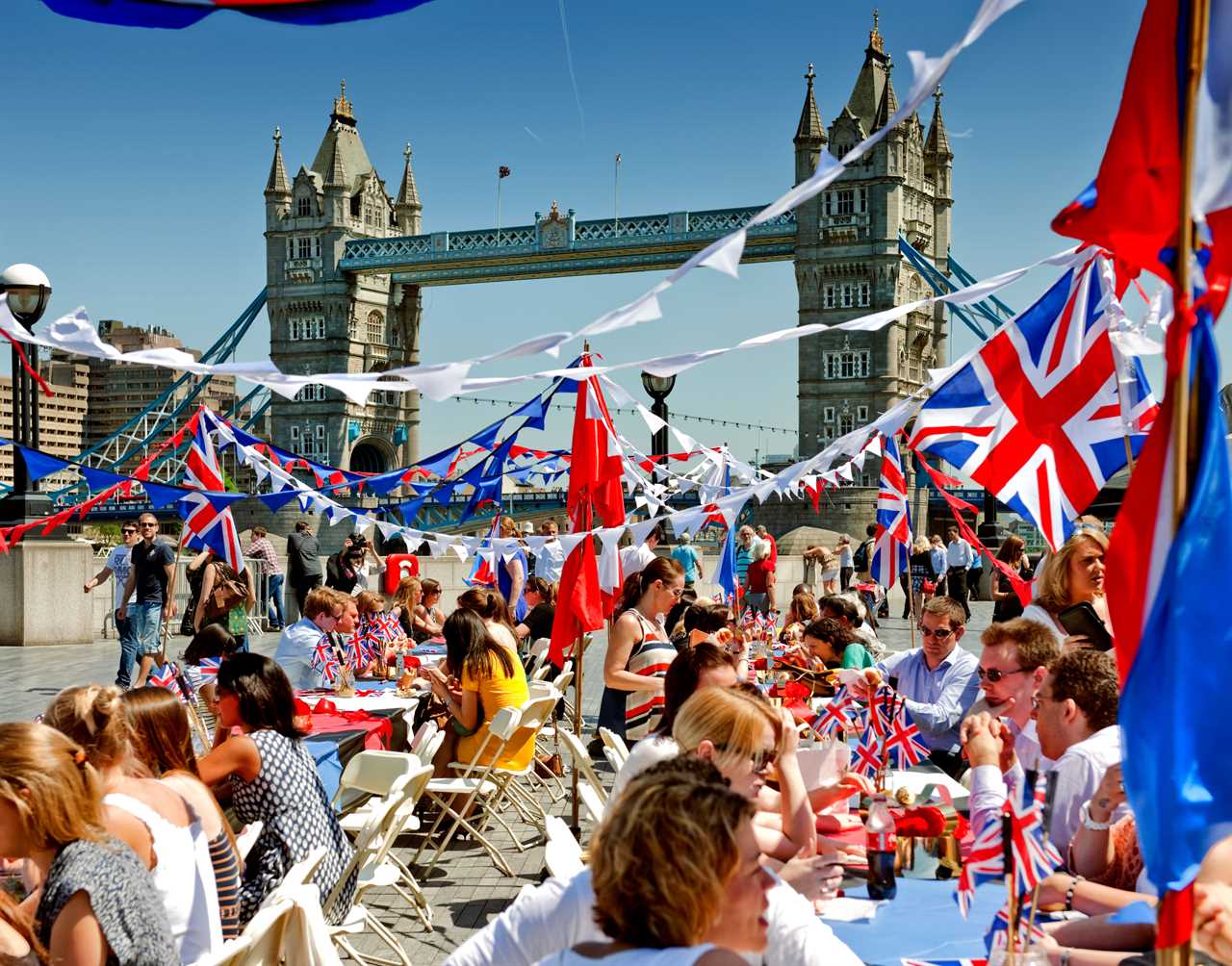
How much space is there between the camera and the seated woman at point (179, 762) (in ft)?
12.3

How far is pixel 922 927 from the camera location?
3283 mm

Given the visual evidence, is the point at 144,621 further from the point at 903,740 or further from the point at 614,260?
the point at 614,260

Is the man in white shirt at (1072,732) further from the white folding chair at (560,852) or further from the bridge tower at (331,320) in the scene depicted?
the bridge tower at (331,320)

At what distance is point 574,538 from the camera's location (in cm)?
684

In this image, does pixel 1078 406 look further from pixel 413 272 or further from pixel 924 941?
pixel 413 272

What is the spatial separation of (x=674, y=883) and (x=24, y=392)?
1358 cm

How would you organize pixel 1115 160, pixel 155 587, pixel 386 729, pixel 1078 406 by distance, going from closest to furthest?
pixel 1115 160, pixel 1078 406, pixel 386 729, pixel 155 587

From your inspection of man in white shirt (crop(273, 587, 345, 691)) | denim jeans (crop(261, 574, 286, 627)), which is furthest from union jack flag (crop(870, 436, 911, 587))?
denim jeans (crop(261, 574, 286, 627))

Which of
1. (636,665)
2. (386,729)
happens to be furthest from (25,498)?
(636,665)

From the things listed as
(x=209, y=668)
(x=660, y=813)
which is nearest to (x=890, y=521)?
(x=209, y=668)

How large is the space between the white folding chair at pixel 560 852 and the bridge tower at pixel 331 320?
68.9m

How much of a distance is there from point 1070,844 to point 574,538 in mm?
3719

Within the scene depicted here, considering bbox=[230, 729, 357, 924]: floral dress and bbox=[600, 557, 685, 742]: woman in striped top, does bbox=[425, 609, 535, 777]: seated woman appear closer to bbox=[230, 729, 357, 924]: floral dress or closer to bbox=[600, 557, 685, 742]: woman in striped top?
bbox=[600, 557, 685, 742]: woman in striped top

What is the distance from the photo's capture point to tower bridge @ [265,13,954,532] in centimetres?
6288
